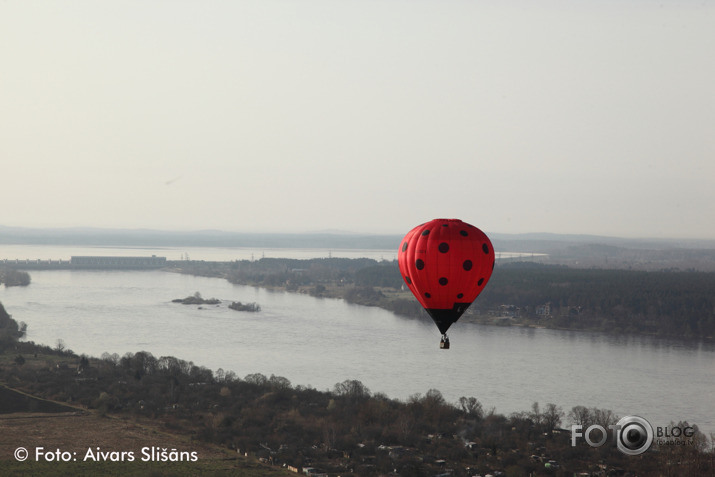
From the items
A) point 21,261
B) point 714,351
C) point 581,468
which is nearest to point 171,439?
point 581,468

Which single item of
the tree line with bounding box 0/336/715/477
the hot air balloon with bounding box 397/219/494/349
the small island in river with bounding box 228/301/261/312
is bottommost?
the tree line with bounding box 0/336/715/477

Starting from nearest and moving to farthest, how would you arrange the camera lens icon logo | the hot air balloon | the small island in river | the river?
the hot air balloon
the camera lens icon logo
the river
the small island in river

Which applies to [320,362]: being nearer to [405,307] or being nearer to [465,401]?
[465,401]

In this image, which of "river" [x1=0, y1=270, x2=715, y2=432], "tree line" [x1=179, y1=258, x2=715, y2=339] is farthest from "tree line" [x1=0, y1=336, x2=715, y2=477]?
"tree line" [x1=179, y1=258, x2=715, y2=339]

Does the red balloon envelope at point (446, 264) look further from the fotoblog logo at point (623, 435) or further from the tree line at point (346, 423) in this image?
the fotoblog logo at point (623, 435)

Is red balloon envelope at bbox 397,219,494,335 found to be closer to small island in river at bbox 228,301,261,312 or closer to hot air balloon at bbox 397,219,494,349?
hot air balloon at bbox 397,219,494,349

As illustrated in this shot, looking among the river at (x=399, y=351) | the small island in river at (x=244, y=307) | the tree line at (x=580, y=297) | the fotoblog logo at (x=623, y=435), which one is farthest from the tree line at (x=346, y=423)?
the tree line at (x=580, y=297)
